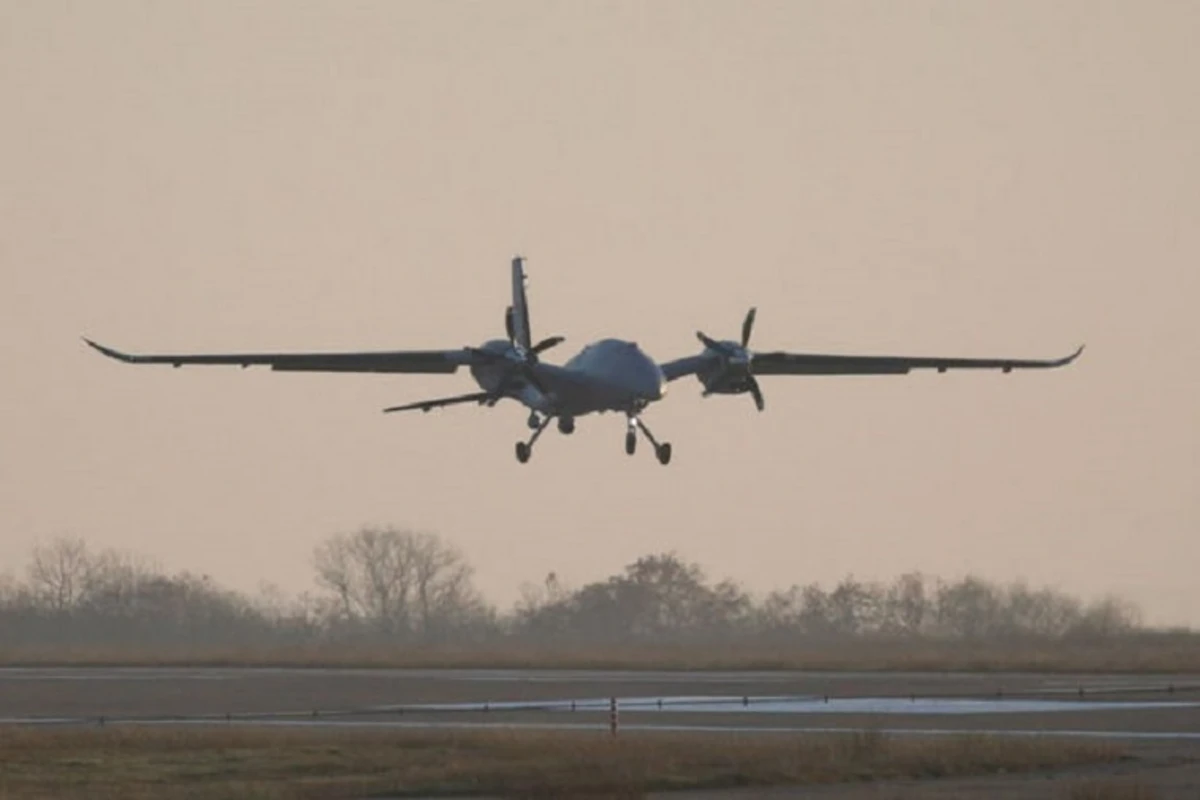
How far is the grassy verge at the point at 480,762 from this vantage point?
3841 cm

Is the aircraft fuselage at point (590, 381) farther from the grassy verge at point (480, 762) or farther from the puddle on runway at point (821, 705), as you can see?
the grassy verge at point (480, 762)

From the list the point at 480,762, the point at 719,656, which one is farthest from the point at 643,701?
the point at 719,656

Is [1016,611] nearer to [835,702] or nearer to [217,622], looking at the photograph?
[217,622]

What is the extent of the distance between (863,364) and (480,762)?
26111 millimetres

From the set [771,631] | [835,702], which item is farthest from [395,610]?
[835,702]

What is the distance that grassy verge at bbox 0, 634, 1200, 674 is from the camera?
261 feet

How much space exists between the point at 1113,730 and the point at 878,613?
71.4 m

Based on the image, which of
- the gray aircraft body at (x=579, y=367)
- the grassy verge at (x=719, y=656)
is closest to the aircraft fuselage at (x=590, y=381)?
the gray aircraft body at (x=579, y=367)

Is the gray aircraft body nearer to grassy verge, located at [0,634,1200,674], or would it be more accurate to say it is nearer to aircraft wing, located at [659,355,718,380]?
aircraft wing, located at [659,355,718,380]

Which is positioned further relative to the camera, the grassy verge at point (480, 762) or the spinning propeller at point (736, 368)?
the spinning propeller at point (736, 368)

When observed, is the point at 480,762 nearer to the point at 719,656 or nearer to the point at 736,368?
the point at 736,368

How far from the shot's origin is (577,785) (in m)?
37.0

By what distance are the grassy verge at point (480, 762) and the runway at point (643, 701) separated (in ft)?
14.7

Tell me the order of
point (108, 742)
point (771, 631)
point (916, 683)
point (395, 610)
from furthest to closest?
1. point (395, 610)
2. point (771, 631)
3. point (916, 683)
4. point (108, 742)
